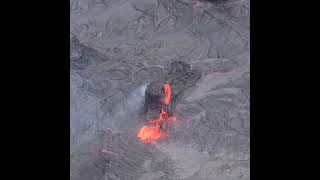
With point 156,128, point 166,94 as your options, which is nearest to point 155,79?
point 166,94

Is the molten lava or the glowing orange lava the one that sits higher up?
the glowing orange lava

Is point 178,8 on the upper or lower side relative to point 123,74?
upper

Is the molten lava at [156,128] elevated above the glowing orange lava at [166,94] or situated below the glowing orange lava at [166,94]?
below

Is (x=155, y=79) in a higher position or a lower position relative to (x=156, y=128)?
higher

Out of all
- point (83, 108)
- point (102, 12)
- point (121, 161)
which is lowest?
point (121, 161)

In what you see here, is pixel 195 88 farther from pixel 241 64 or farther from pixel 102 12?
pixel 102 12

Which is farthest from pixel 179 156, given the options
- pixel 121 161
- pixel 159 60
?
pixel 159 60

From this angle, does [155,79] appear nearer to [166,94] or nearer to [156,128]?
[166,94]
